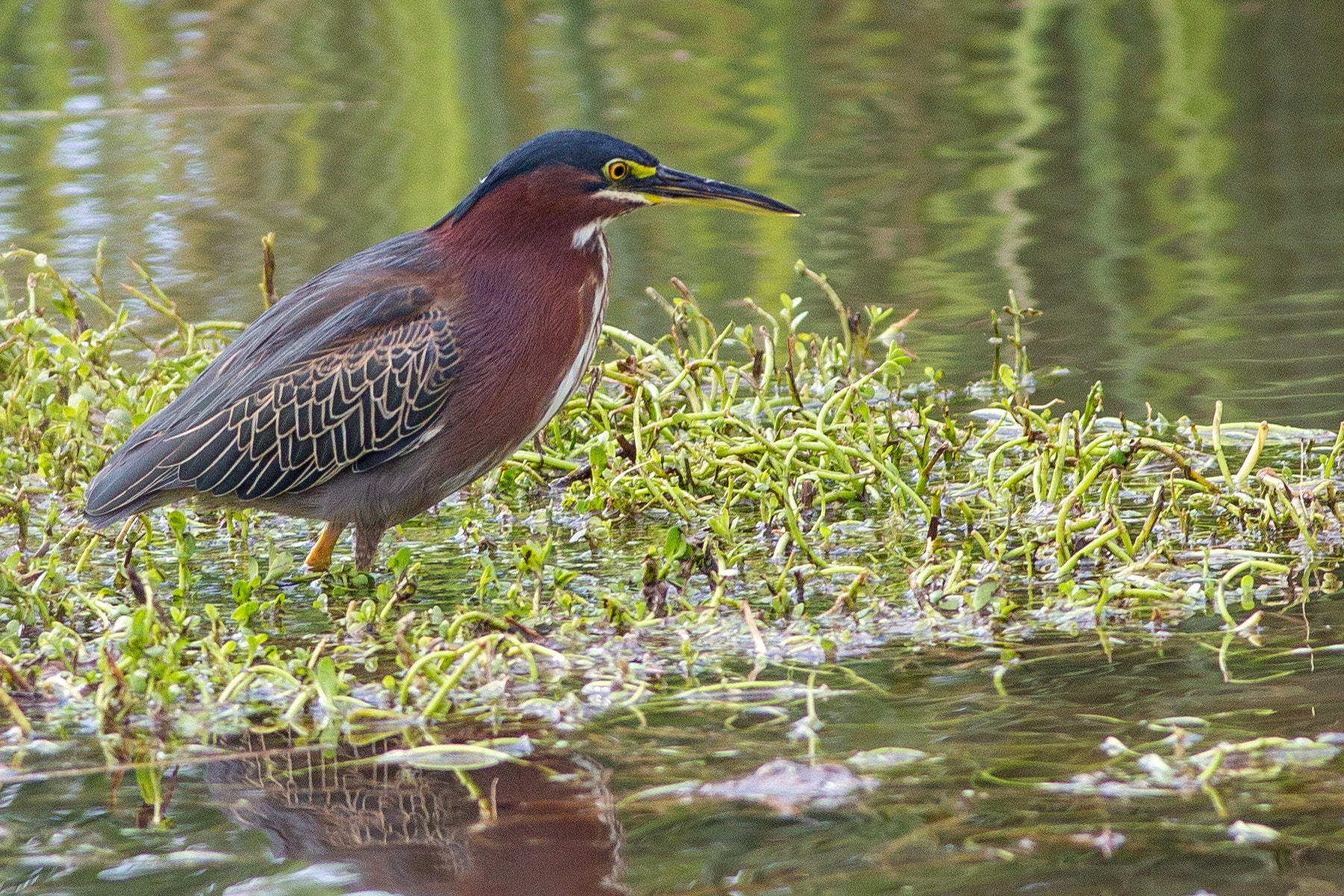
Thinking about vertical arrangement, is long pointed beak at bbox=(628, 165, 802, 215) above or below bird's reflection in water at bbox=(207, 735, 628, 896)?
above

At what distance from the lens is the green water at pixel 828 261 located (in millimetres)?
3365

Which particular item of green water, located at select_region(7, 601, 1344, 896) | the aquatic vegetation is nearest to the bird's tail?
the aquatic vegetation

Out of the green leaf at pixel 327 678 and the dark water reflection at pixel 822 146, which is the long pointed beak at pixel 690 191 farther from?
the dark water reflection at pixel 822 146

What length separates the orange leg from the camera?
18.3ft

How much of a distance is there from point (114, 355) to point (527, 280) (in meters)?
3.80

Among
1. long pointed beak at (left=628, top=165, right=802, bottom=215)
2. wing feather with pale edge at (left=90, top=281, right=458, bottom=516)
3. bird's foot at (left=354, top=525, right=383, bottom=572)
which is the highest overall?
long pointed beak at (left=628, top=165, right=802, bottom=215)

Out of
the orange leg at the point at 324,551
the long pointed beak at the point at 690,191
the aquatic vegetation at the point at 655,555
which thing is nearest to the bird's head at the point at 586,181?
the long pointed beak at the point at 690,191

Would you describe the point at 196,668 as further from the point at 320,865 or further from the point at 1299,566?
the point at 1299,566

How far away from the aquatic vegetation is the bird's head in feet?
2.57

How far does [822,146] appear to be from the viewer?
492 inches

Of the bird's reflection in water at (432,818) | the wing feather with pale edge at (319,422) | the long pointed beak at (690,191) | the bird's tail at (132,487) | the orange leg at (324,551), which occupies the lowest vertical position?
the orange leg at (324,551)

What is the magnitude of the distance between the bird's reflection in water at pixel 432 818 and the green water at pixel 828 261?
0.04 feet

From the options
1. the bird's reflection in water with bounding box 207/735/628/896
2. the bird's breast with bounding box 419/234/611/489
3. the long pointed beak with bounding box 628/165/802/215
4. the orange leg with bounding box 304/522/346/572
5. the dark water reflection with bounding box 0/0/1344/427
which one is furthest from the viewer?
the dark water reflection with bounding box 0/0/1344/427

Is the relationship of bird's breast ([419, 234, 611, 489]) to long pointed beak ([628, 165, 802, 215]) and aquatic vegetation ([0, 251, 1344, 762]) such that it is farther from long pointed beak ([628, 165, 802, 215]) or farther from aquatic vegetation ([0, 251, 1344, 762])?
aquatic vegetation ([0, 251, 1344, 762])
